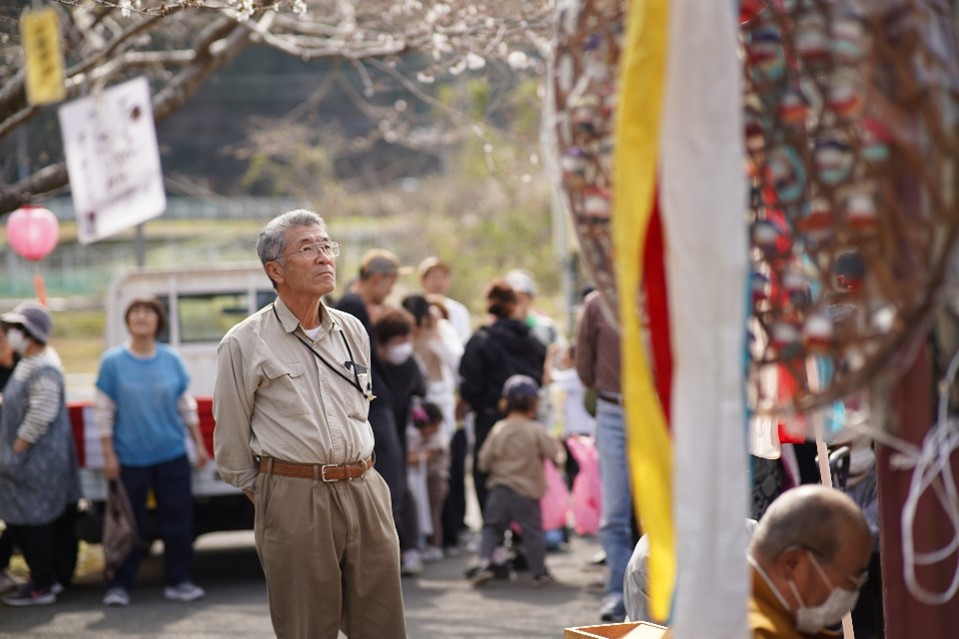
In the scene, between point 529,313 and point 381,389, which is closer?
point 381,389

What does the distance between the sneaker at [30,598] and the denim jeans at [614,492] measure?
3.77m

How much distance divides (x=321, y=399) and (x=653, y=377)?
2.39 m

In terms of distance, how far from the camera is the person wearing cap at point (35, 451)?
886cm

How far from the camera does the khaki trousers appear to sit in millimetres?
5203

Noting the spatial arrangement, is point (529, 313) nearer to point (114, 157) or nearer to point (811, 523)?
point (114, 157)

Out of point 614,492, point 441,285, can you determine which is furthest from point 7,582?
point 614,492

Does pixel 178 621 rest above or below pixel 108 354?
below

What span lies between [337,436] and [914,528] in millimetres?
2388

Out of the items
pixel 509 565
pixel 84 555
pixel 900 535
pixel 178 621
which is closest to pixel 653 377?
pixel 900 535

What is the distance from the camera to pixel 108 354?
902cm

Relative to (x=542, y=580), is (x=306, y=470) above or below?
above

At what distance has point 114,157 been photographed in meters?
10.6

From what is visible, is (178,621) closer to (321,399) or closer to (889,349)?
(321,399)

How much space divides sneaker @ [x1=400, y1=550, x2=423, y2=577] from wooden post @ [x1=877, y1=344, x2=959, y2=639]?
642 centimetres
